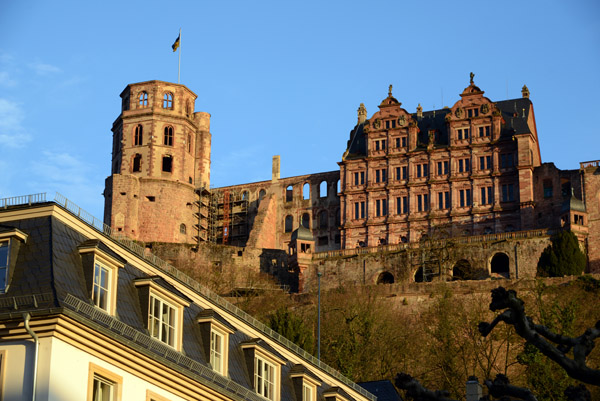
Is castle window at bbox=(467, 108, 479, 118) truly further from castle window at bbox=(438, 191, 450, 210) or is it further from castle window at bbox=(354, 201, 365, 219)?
castle window at bbox=(354, 201, 365, 219)

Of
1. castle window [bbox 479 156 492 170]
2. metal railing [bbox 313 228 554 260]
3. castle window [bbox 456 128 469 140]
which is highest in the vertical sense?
castle window [bbox 456 128 469 140]

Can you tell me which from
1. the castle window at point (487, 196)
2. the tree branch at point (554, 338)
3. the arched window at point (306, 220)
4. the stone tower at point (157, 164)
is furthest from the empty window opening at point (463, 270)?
the tree branch at point (554, 338)

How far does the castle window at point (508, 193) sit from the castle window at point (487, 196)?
1058 millimetres

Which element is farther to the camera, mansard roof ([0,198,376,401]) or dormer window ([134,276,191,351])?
dormer window ([134,276,191,351])

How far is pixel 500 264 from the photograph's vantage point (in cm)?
9350

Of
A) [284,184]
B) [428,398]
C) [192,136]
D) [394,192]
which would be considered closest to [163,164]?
[192,136]

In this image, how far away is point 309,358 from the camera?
35469 millimetres

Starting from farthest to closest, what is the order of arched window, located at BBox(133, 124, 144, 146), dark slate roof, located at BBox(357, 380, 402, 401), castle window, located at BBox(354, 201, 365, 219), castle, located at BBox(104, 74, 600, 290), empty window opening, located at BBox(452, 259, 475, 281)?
arched window, located at BBox(133, 124, 144, 146)
castle window, located at BBox(354, 201, 365, 219)
castle, located at BBox(104, 74, 600, 290)
empty window opening, located at BBox(452, 259, 475, 281)
dark slate roof, located at BBox(357, 380, 402, 401)

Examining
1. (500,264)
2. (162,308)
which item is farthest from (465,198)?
(162,308)

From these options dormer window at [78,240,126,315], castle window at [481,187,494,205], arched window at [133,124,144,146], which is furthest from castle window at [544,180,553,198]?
dormer window at [78,240,126,315]

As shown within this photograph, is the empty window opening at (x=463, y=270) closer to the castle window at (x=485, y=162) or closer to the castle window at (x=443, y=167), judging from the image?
the castle window at (x=485, y=162)

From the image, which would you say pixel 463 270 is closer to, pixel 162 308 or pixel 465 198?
pixel 465 198

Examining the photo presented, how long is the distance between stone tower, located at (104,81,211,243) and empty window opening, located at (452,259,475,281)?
27.4 metres

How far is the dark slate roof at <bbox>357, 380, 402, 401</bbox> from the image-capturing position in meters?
39.3
